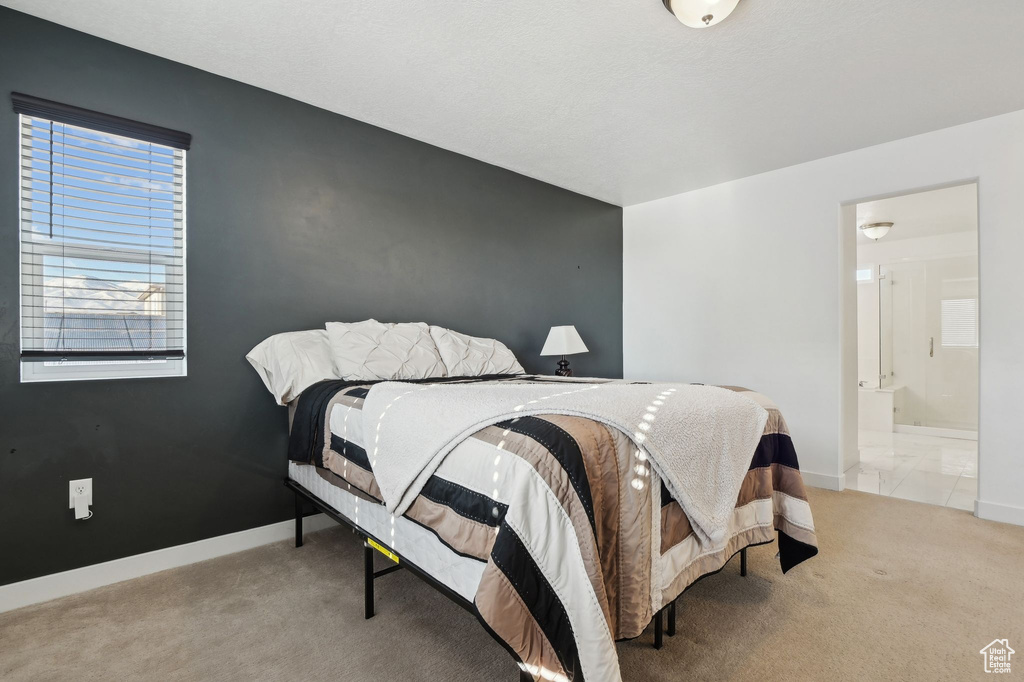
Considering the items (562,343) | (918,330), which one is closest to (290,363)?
(562,343)

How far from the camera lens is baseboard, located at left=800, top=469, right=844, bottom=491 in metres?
3.52

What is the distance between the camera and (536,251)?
13.7ft

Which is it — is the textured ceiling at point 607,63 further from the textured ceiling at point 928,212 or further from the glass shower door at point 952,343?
the glass shower door at point 952,343

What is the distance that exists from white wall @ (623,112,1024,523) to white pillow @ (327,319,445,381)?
2.62 m

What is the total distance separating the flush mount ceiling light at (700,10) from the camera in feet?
6.30

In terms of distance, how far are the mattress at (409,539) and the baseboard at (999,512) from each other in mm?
3409

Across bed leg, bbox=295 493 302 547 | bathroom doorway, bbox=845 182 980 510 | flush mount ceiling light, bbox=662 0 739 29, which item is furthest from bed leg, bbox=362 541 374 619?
bathroom doorway, bbox=845 182 980 510

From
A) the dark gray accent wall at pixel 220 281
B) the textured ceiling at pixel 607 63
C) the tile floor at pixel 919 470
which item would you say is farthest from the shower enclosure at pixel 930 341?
the dark gray accent wall at pixel 220 281

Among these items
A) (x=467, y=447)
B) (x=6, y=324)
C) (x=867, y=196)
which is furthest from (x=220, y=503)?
(x=867, y=196)

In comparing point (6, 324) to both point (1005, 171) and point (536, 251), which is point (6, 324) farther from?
point (1005, 171)

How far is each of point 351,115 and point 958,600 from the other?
3.87 m

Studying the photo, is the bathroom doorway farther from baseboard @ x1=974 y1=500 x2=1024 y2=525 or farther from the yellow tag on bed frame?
the yellow tag on bed frame

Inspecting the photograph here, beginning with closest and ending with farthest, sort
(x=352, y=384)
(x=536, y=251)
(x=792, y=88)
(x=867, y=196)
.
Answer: (x=352, y=384) → (x=792, y=88) → (x=867, y=196) → (x=536, y=251)

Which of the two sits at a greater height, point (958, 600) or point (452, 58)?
point (452, 58)
